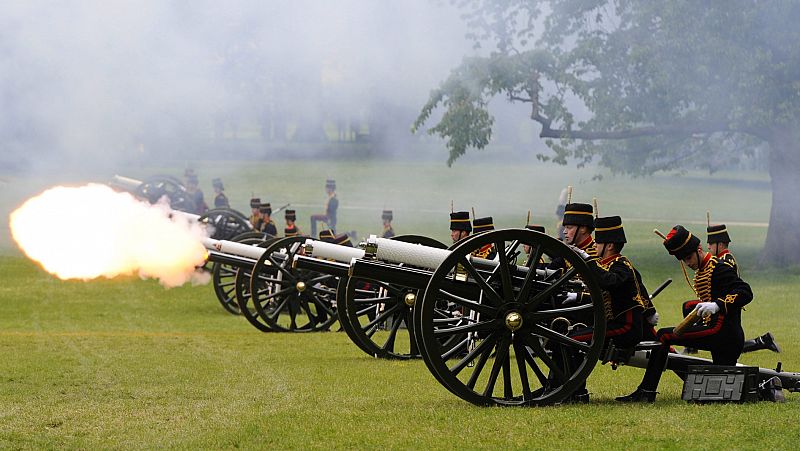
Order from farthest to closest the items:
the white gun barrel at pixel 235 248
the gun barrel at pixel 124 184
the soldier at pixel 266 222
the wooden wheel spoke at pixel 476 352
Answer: the gun barrel at pixel 124 184 < the soldier at pixel 266 222 < the white gun barrel at pixel 235 248 < the wooden wheel spoke at pixel 476 352

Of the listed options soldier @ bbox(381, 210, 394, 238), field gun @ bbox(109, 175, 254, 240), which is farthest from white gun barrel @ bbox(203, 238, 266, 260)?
Result: field gun @ bbox(109, 175, 254, 240)

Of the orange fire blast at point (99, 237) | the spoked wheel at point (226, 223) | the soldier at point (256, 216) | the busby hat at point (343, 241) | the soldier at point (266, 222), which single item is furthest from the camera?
the spoked wheel at point (226, 223)

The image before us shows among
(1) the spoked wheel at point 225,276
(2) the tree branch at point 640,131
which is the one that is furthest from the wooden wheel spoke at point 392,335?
(2) the tree branch at point 640,131

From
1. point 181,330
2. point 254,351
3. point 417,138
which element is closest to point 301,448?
point 254,351

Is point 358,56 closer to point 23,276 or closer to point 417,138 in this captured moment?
point 23,276

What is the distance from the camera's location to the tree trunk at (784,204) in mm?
25719

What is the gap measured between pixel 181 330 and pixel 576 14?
1230 centimetres

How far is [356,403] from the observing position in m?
10.0

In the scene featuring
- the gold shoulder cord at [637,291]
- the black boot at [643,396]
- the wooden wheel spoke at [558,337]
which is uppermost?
the gold shoulder cord at [637,291]

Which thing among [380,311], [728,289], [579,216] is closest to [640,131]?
[380,311]

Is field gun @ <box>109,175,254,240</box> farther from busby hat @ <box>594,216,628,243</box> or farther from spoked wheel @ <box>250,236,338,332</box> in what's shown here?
busby hat @ <box>594,216,628,243</box>

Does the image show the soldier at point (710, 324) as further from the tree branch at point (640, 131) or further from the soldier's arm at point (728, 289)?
the tree branch at point (640, 131)

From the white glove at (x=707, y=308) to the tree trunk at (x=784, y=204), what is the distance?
16968 millimetres

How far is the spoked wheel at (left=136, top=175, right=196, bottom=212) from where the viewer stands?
27.8m
